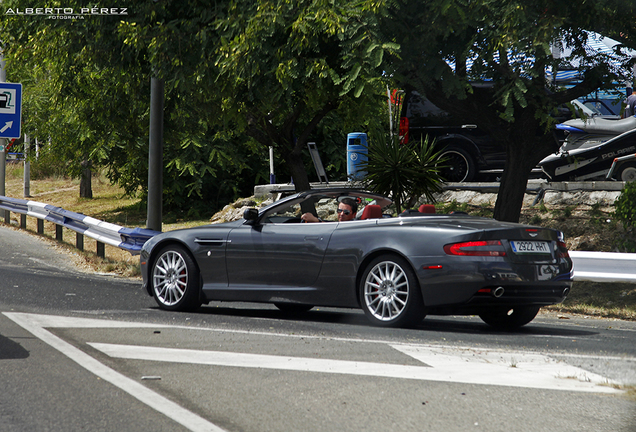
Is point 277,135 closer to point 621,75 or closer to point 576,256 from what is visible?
point 621,75

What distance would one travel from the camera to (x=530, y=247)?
23.8 feet

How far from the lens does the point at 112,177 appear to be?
28594mm

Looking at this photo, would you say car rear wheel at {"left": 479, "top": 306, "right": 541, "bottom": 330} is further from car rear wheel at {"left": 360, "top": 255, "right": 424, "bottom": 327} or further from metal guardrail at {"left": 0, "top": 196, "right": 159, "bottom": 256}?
metal guardrail at {"left": 0, "top": 196, "right": 159, "bottom": 256}

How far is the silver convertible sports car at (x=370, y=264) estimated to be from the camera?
7.07 metres

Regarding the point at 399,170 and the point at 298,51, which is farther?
the point at 399,170

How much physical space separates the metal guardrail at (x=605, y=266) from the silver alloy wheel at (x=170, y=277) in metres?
4.41

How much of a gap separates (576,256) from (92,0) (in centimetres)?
858

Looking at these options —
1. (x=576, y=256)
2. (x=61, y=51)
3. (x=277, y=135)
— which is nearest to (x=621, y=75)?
(x=576, y=256)

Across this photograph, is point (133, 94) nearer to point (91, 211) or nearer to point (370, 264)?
point (370, 264)

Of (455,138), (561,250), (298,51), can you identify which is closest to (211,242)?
(298,51)

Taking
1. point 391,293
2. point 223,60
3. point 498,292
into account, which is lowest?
point 391,293

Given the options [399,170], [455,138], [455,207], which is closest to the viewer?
[399,170]

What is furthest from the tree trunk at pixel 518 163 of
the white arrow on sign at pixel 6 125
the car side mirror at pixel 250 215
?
the white arrow on sign at pixel 6 125

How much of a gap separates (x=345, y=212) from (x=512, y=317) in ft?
6.53
